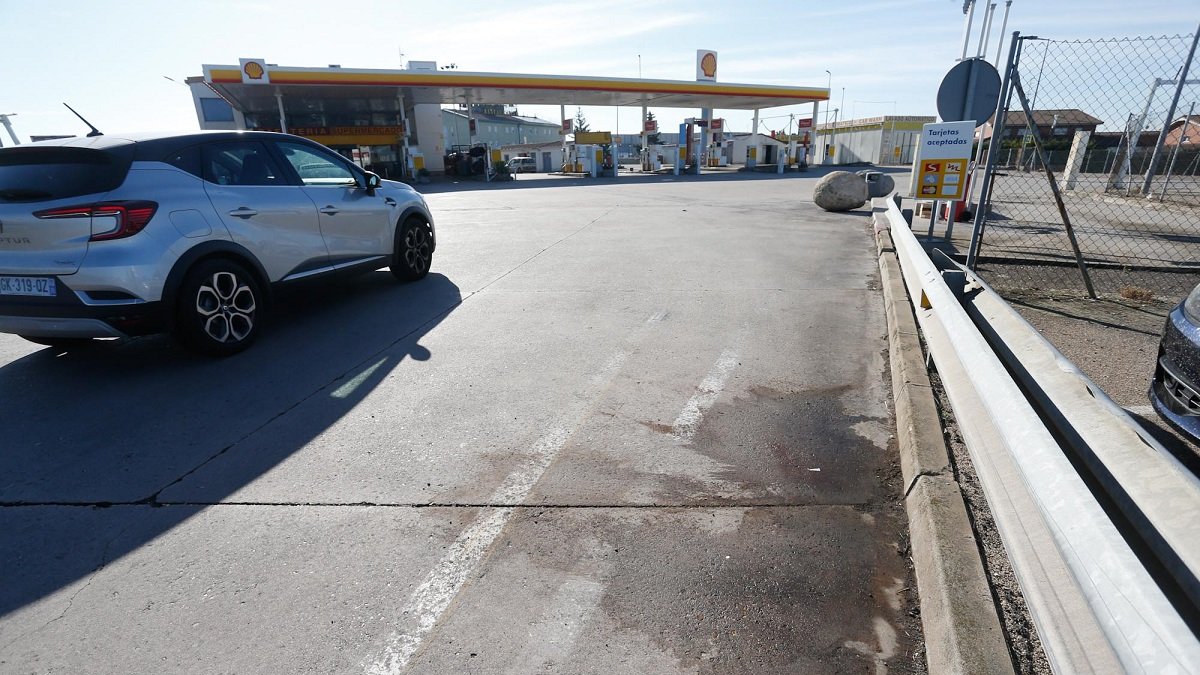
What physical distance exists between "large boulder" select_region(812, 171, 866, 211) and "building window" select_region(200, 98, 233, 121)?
41.4m

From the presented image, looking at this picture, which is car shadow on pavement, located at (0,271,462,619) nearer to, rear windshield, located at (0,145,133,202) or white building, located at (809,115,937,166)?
rear windshield, located at (0,145,133,202)

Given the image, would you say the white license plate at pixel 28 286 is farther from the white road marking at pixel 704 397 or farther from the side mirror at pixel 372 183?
the white road marking at pixel 704 397

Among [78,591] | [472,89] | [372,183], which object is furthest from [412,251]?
[472,89]

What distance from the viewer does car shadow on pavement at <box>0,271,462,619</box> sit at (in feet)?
9.57

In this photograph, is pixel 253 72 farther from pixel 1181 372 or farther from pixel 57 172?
pixel 1181 372

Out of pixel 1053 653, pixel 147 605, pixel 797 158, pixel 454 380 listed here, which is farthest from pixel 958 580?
pixel 797 158

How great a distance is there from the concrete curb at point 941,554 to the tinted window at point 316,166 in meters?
5.69

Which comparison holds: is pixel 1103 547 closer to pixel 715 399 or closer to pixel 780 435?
pixel 780 435

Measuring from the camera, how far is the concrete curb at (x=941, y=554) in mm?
1969

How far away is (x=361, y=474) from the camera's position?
3.40 m

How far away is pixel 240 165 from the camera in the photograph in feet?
18.0

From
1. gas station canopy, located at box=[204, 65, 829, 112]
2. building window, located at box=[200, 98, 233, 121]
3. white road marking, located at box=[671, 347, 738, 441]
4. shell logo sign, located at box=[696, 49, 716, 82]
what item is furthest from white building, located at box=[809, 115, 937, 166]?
white road marking, located at box=[671, 347, 738, 441]

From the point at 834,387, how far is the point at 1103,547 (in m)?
3.04

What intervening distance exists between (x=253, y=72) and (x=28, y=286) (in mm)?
29254
